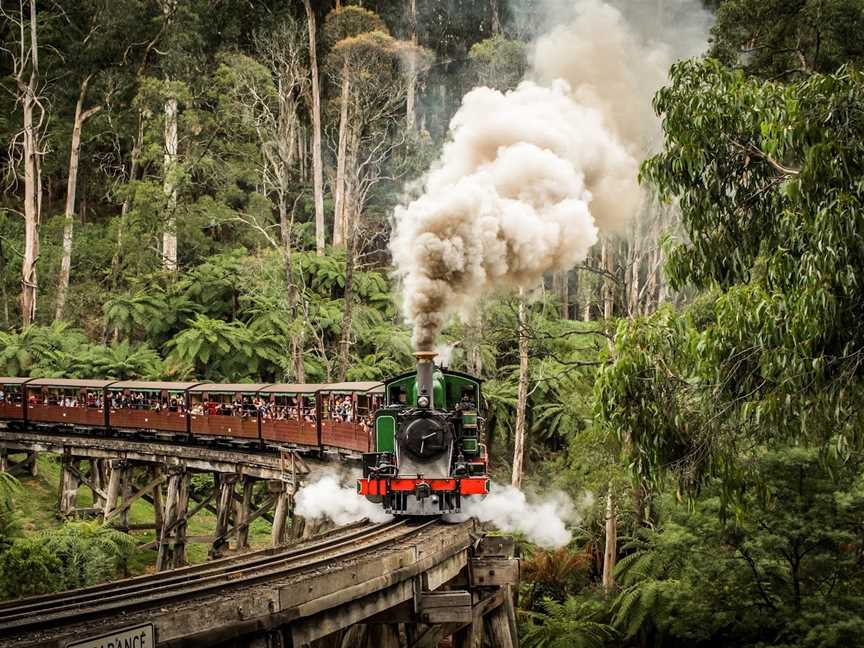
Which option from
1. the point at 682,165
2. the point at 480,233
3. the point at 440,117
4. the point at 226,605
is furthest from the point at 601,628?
the point at 440,117

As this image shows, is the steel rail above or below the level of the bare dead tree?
below

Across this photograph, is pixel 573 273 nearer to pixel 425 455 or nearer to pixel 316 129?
pixel 316 129

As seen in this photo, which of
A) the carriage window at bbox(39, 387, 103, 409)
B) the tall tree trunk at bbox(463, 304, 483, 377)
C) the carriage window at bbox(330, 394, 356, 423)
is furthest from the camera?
the tall tree trunk at bbox(463, 304, 483, 377)

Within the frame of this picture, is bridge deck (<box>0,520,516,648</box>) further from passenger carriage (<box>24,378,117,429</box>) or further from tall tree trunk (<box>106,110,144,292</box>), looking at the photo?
tall tree trunk (<box>106,110,144,292</box>)

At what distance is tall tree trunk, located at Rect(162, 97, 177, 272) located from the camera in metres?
36.6

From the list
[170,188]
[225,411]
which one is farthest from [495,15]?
[225,411]

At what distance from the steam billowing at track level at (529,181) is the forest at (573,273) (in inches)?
4.6

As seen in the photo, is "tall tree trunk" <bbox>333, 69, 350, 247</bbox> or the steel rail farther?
"tall tree trunk" <bbox>333, 69, 350, 247</bbox>

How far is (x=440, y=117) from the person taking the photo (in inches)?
2008

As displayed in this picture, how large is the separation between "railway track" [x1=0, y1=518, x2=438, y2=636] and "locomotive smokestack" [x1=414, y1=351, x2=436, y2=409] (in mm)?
2417

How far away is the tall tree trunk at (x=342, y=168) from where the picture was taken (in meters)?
40.1

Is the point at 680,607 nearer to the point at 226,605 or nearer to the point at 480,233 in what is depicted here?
the point at 480,233

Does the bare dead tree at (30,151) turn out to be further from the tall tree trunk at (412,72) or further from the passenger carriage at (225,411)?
the tall tree trunk at (412,72)

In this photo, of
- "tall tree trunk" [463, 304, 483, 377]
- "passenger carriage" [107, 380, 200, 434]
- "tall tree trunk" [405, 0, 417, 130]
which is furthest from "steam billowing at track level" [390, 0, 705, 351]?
"tall tree trunk" [405, 0, 417, 130]
